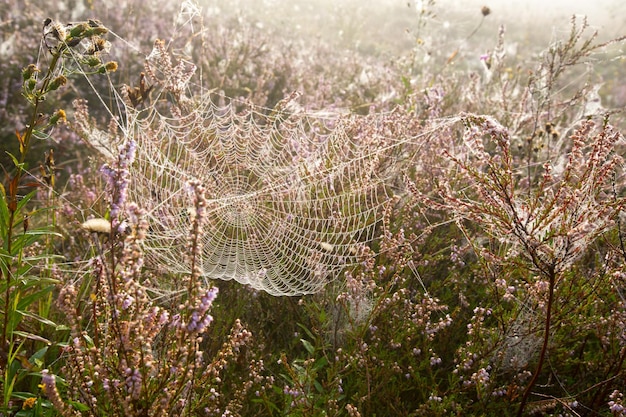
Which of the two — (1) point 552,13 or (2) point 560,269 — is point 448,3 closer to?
(1) point 552,13

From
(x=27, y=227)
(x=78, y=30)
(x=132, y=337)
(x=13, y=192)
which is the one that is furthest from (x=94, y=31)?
(x=132, y=337)

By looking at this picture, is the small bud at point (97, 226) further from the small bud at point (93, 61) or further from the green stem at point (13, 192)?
the small bud at point (93, 61)

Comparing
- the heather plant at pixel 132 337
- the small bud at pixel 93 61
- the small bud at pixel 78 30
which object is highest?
the small bud at pixel 78 30

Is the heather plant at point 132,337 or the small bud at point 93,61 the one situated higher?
the small bud at point 93,61

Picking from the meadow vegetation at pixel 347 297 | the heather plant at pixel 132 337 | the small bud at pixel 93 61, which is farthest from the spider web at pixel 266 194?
the heather plant at pixel 132 337

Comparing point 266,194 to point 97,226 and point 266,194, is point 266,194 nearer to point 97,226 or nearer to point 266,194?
point 266,194

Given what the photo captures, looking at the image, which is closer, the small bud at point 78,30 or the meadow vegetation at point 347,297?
the meadow vegetation at point 347,297

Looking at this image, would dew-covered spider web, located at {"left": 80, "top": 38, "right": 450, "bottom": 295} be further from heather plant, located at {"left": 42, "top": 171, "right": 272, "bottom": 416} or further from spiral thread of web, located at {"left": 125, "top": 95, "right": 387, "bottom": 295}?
heather plant, located at {"left": 42, "top": 171, "right": 272, "bottom": 416}

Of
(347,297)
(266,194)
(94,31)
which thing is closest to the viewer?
(94,31)

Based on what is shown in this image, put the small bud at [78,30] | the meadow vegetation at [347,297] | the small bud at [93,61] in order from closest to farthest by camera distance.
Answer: the meadow vegetation at [347,297], the small bud at [78,30], the small bud at [93,61]
